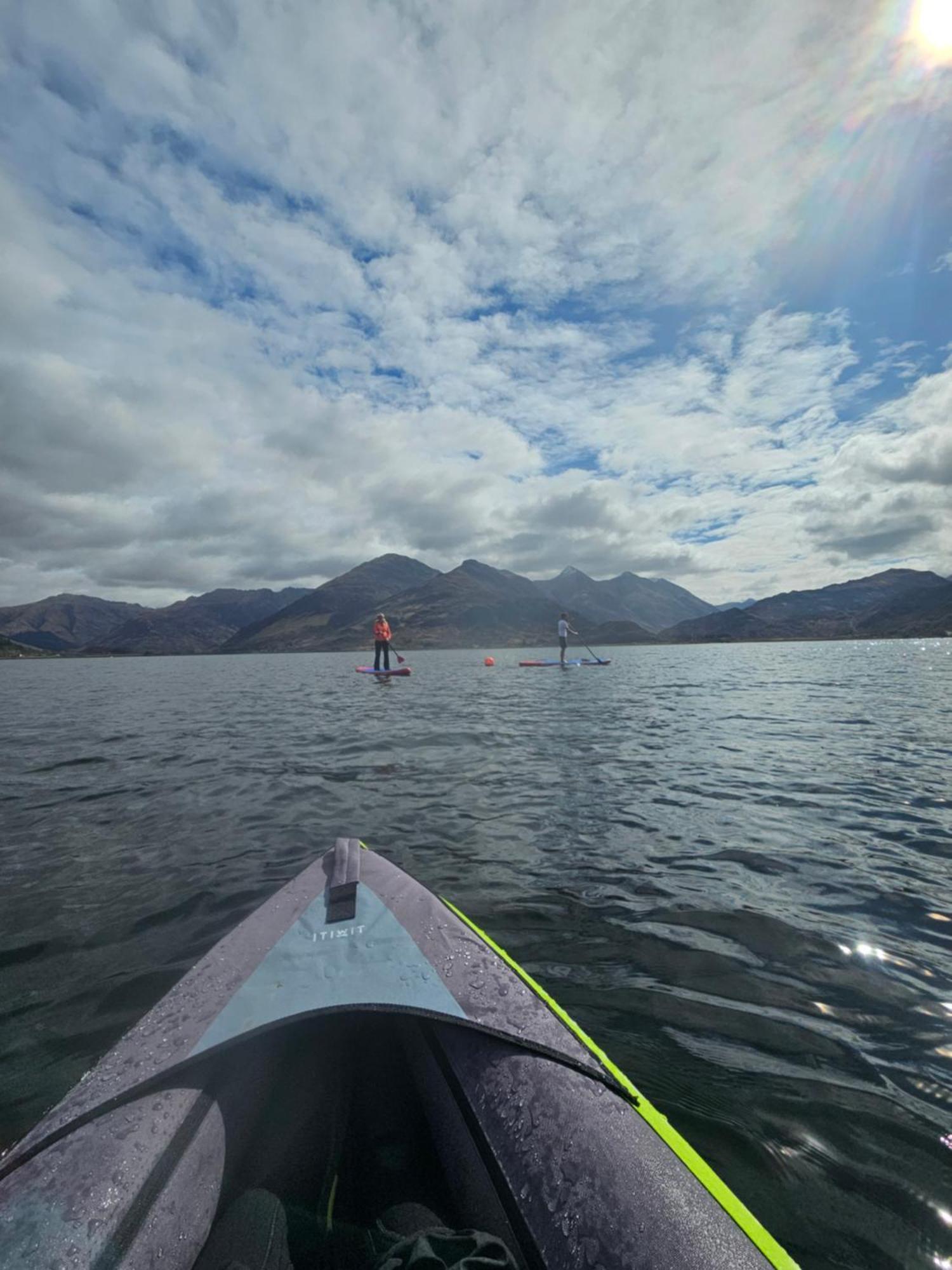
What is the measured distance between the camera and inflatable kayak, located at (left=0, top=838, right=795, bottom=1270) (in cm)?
211

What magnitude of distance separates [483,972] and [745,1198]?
1709 mm

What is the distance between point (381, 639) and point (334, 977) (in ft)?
110

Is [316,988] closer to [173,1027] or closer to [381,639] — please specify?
[173,1027]

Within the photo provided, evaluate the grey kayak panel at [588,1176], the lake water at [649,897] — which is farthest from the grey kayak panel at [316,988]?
the lake water at [649,897]

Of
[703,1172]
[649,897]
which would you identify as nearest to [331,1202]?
[703,1172]

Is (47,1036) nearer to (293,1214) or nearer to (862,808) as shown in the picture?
(293,1214)

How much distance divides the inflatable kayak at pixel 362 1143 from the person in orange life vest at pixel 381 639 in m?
30.5

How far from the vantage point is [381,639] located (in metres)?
36.7

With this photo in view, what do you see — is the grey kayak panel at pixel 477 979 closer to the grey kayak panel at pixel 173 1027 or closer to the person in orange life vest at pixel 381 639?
the grey kayak panel at pixel 173 1027

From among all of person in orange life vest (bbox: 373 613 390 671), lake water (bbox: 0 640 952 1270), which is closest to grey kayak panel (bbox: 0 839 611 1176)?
lake water (bbox: 0 640 952 1270)

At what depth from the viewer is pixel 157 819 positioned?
9.42 m

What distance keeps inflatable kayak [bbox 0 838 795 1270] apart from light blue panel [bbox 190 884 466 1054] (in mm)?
19

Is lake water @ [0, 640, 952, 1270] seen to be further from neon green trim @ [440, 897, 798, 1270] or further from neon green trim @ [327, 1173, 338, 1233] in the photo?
neon green trim @ [327, 1173, 338, 1233]

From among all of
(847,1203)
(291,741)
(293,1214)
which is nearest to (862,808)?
(847,1203)
